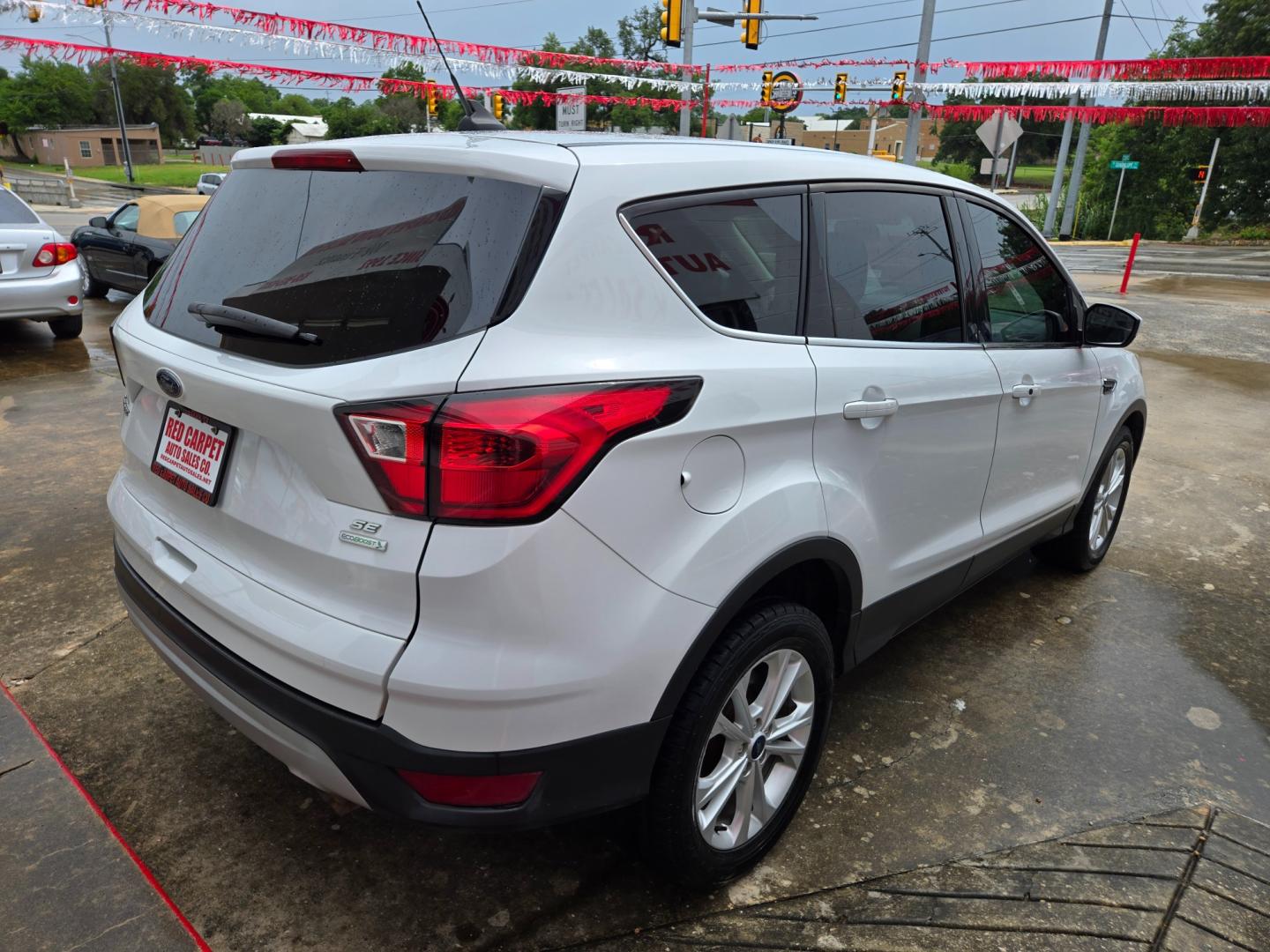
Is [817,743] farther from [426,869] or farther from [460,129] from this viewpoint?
[460,129]

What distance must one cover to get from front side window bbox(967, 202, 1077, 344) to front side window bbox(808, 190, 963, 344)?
0.28m

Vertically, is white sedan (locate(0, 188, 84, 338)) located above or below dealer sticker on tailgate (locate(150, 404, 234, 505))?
below

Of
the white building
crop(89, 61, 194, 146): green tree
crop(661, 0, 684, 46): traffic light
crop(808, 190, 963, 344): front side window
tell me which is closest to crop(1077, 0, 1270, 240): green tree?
crop(661, 0, 684, 46): traffic light

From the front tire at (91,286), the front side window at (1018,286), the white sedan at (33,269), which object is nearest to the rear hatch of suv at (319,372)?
the front side window at (1018,286)

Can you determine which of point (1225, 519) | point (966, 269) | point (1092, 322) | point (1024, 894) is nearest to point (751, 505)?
point (1024, 894)

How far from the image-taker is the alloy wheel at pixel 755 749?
7.11 ft

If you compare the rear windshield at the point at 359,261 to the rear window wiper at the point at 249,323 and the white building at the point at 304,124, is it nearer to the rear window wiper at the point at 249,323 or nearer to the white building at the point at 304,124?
the rear window wiper at the point at 249,323

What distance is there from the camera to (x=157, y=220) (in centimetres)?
1060

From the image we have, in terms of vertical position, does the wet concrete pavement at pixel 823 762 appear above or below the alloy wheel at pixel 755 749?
below

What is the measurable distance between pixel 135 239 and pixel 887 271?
10641 mm

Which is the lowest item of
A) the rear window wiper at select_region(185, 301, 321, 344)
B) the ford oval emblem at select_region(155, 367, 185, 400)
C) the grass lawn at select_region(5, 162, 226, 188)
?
the grass lawn at select_region(5, 162, 226, 188)

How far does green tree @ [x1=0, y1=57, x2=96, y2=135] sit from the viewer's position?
80.6m

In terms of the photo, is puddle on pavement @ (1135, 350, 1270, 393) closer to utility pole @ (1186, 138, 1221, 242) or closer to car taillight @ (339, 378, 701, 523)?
car taillight @ (339, 378, 701, 523)

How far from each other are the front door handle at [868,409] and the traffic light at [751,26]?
71.5 ft
